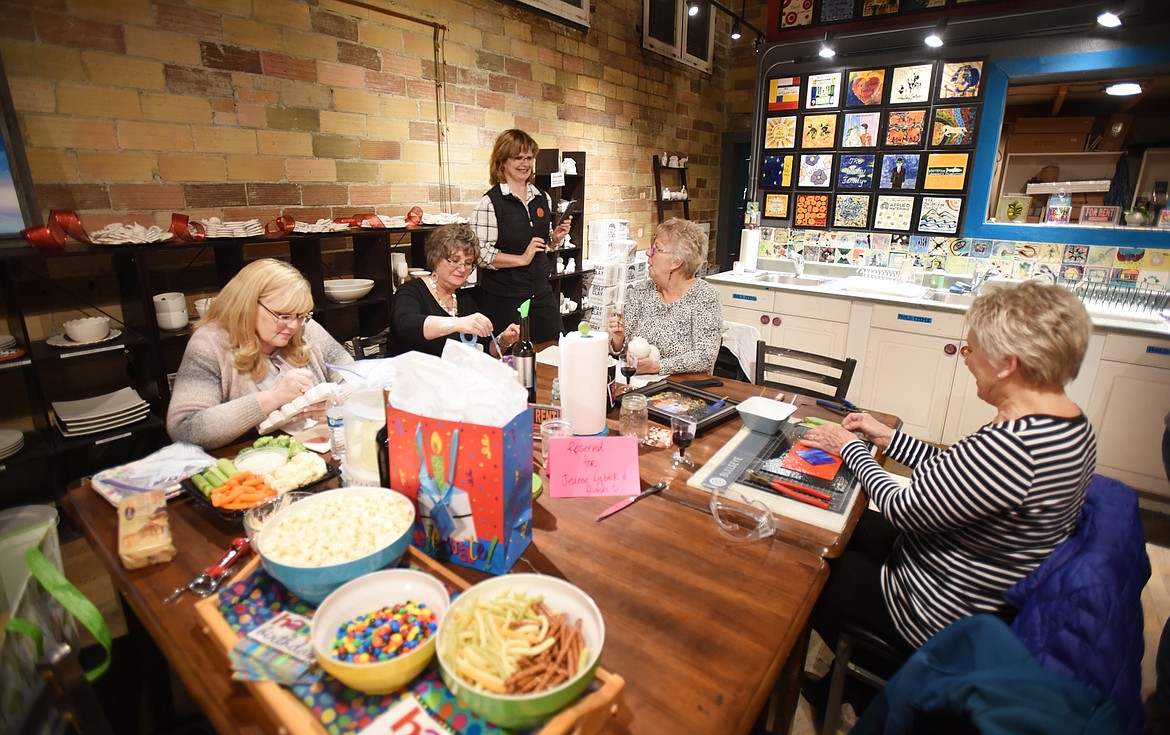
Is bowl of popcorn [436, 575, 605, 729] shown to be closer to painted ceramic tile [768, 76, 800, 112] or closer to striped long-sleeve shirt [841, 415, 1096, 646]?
striped long-sleeve shirt [841, 415, 1096, 646]

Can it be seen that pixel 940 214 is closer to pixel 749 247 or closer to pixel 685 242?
pixel 749 247

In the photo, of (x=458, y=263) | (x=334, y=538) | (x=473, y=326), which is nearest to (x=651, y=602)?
(x=334, y=538)

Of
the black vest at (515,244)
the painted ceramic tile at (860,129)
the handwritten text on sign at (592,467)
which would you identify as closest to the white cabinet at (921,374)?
the painted ceramic tile at (860,129)

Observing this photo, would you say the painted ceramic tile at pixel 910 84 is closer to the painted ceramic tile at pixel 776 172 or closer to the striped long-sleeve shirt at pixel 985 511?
the painted ceramic tile at pixel 776 172

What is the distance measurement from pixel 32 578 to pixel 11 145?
2044 mm

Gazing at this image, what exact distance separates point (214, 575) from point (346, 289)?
2.17 m

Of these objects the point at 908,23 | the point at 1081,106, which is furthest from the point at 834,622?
the point at 1081,106

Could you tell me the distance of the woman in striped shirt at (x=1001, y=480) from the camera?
47.9 inches

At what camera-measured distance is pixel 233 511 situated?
4.04 feet

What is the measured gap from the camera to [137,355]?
8.34ft

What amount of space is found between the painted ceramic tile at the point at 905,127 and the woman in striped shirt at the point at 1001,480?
346 centimetres

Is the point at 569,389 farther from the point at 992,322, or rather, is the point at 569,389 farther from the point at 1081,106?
the point at 1081,106

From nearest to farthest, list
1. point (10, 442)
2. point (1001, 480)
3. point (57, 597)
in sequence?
point (57, 597) < point (1001, 480) < point (10, 442)

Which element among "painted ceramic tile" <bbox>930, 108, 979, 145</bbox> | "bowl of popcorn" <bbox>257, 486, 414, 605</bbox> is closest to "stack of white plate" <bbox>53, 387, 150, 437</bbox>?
"bowl of popcorn" <bbox>257, 486, 414, 605</bbox>
